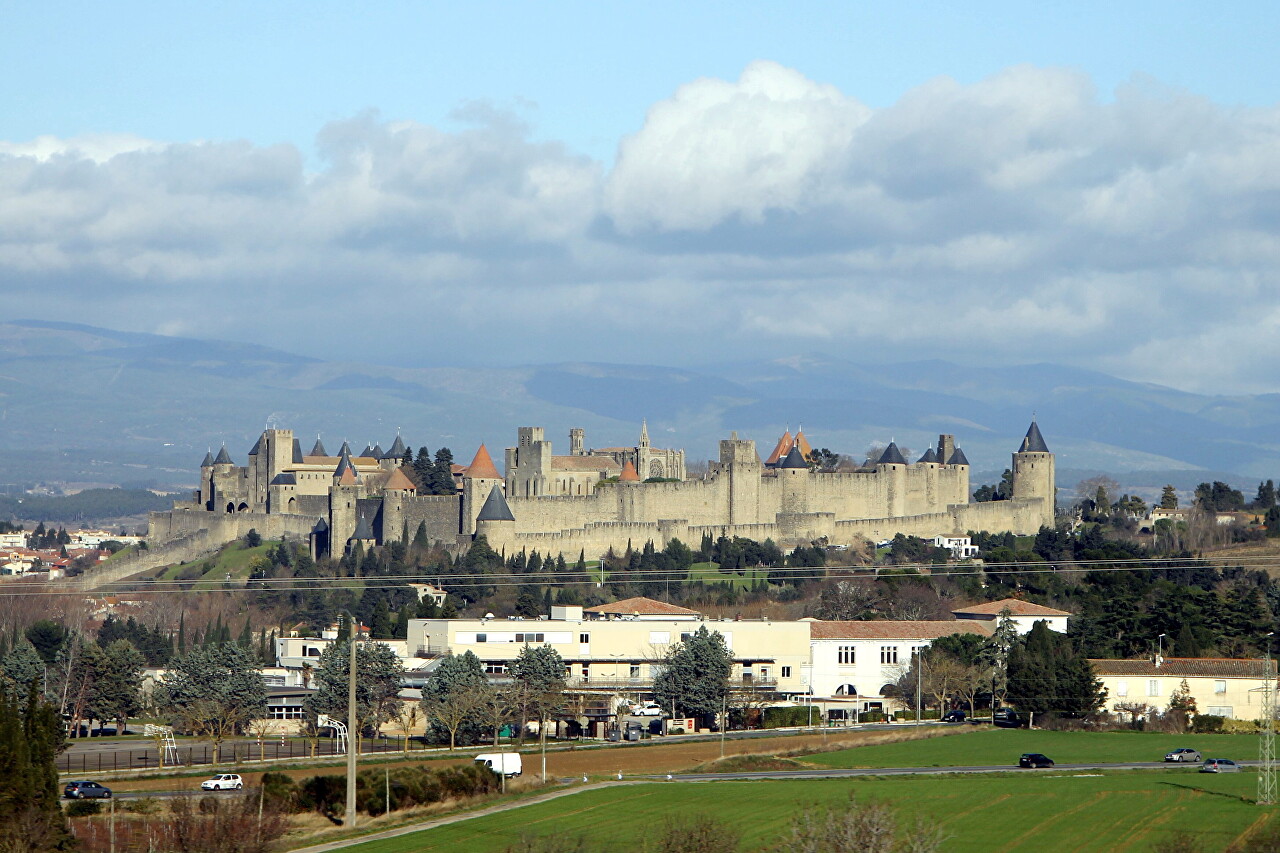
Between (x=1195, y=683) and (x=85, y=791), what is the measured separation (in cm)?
3013

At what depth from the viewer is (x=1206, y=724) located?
51.8 metres

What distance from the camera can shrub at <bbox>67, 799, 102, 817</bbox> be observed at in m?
35.1

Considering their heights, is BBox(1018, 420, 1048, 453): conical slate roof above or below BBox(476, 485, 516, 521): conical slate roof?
above

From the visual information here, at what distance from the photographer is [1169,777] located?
3944 centimetres

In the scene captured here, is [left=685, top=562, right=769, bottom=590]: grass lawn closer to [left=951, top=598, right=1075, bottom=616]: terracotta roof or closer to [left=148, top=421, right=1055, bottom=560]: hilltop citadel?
[left=148, top=421, right=1055, bottom=560]: hilltop citadel

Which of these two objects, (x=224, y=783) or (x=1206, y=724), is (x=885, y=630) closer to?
(x=1206, y=724)

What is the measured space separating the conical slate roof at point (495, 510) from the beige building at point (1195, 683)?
38561 millimetres

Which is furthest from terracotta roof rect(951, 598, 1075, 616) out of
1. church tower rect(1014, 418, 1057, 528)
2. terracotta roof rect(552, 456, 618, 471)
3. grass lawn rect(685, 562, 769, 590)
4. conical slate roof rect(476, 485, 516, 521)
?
church tower rect(1014, 418, 1057, 528)

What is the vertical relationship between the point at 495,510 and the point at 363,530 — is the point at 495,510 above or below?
above

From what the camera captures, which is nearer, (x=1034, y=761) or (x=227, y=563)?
(x=1034, y=761)

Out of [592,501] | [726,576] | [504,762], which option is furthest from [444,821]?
[592,501]

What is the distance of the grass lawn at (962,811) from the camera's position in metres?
31.9

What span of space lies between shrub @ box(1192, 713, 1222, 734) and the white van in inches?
763

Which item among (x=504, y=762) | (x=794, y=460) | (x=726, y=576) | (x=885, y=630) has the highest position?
(x=794, y=460)
